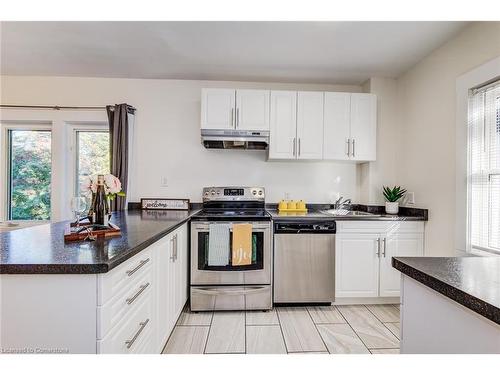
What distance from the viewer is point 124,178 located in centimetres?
281

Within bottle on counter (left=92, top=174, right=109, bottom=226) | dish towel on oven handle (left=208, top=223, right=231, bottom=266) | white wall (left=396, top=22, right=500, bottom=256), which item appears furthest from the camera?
dish towel on oven handle (left=208, top=223, right=231, bottom=266)

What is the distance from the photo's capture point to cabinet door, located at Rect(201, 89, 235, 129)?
2.70 m

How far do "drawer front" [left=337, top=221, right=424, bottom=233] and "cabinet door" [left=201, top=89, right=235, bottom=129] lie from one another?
1.53 meters

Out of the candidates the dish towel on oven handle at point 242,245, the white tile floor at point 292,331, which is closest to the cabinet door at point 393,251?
the white tile floor at point 292,331

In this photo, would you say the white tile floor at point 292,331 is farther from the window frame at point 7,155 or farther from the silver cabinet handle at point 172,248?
the window frame at point 7,155

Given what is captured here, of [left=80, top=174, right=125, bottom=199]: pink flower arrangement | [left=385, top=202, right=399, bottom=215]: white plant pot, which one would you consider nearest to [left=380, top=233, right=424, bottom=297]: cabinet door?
[left=385, top=202, right=399, bottom=215]: white plant pot

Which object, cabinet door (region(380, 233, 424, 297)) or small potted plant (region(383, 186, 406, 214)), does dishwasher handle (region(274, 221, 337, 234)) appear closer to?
cabinet door (region(380, 233, 424, 297))

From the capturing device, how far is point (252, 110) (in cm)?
274

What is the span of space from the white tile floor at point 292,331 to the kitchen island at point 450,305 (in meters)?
1.15

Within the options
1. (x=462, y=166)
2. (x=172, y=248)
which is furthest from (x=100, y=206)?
(x=462, y=166)

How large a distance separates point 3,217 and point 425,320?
4.11m

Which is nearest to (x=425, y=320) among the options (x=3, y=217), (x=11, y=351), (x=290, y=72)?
(x=11, y=351)

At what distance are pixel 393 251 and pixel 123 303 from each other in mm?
2418

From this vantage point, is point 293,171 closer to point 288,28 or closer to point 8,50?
point 288,28
